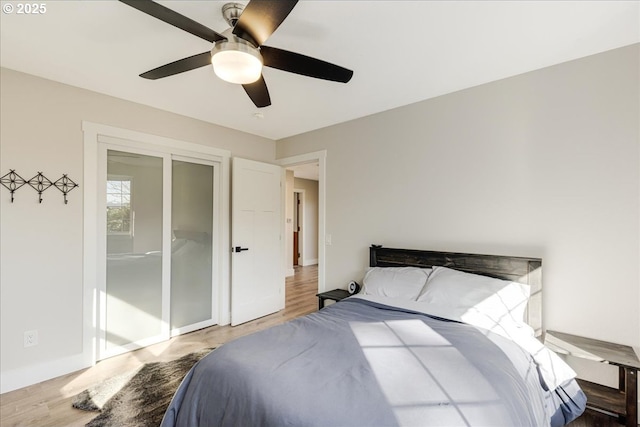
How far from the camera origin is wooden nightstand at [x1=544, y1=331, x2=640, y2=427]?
1649mm

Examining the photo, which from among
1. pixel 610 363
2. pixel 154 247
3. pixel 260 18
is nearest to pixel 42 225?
pixel 154 247

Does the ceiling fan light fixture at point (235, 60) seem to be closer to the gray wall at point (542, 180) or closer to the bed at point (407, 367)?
the bed at point (407, 367)

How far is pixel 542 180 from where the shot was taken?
2.20m

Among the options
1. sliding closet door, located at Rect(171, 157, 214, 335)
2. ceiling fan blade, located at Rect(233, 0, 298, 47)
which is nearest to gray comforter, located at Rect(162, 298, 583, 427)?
ceiling fan blade, located at Rect(233, 0, 298, 47)

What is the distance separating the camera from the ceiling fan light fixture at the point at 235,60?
1.47 meters

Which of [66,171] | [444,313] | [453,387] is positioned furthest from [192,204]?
[453,387]

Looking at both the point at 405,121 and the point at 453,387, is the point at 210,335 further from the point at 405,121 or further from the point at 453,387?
the point at 405,121

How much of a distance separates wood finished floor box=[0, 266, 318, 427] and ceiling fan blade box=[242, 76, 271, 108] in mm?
2500

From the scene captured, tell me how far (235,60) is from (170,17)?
0.33 meters

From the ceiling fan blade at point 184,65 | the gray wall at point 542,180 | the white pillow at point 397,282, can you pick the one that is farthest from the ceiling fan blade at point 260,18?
the white pillow at point 397,282

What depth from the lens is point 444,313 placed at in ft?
6.59

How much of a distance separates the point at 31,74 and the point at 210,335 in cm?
298

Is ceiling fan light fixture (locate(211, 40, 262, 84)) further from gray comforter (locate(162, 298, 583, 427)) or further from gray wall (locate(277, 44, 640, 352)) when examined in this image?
gray wall (locate(277, 44, 640, 352))

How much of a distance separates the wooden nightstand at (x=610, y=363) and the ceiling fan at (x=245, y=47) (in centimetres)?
229
